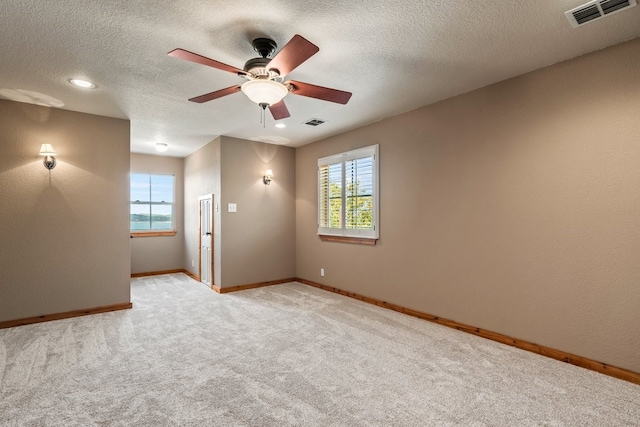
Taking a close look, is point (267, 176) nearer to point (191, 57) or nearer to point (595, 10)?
point (191, 57)

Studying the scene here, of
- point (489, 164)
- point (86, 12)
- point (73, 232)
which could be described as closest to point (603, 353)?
point (489, 164)

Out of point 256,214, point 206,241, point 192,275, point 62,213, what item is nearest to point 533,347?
point 256,214

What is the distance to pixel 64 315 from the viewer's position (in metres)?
4.14

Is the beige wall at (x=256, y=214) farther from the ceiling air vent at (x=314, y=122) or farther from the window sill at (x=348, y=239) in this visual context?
the ceiling air vent at (x=314, y=122)

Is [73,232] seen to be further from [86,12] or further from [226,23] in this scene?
[226,23]

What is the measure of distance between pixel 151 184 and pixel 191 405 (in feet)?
19.7

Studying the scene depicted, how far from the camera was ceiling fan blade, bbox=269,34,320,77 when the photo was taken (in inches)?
76.1

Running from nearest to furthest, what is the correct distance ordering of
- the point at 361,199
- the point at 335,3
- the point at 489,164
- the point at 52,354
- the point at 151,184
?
the point at 335,3 → the point at 52,354 → the point at 489,164 → the point at 361,199 → the point at 151,184

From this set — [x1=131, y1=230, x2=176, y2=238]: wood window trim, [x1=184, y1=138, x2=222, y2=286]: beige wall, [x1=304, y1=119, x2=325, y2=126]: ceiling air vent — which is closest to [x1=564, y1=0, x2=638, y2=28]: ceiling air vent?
[x1=304, y1=119, x2=325, y2=126]: ceiling air vent

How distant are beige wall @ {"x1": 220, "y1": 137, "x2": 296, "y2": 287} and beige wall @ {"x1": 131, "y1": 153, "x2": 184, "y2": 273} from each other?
2462mm

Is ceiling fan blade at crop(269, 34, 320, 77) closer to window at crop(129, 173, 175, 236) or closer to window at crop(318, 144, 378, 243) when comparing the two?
window at crop(318, 144, 378, 243)

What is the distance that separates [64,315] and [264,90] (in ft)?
13.1

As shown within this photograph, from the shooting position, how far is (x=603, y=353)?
268 centimetres

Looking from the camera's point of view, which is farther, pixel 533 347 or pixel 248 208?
pixel 248 208
